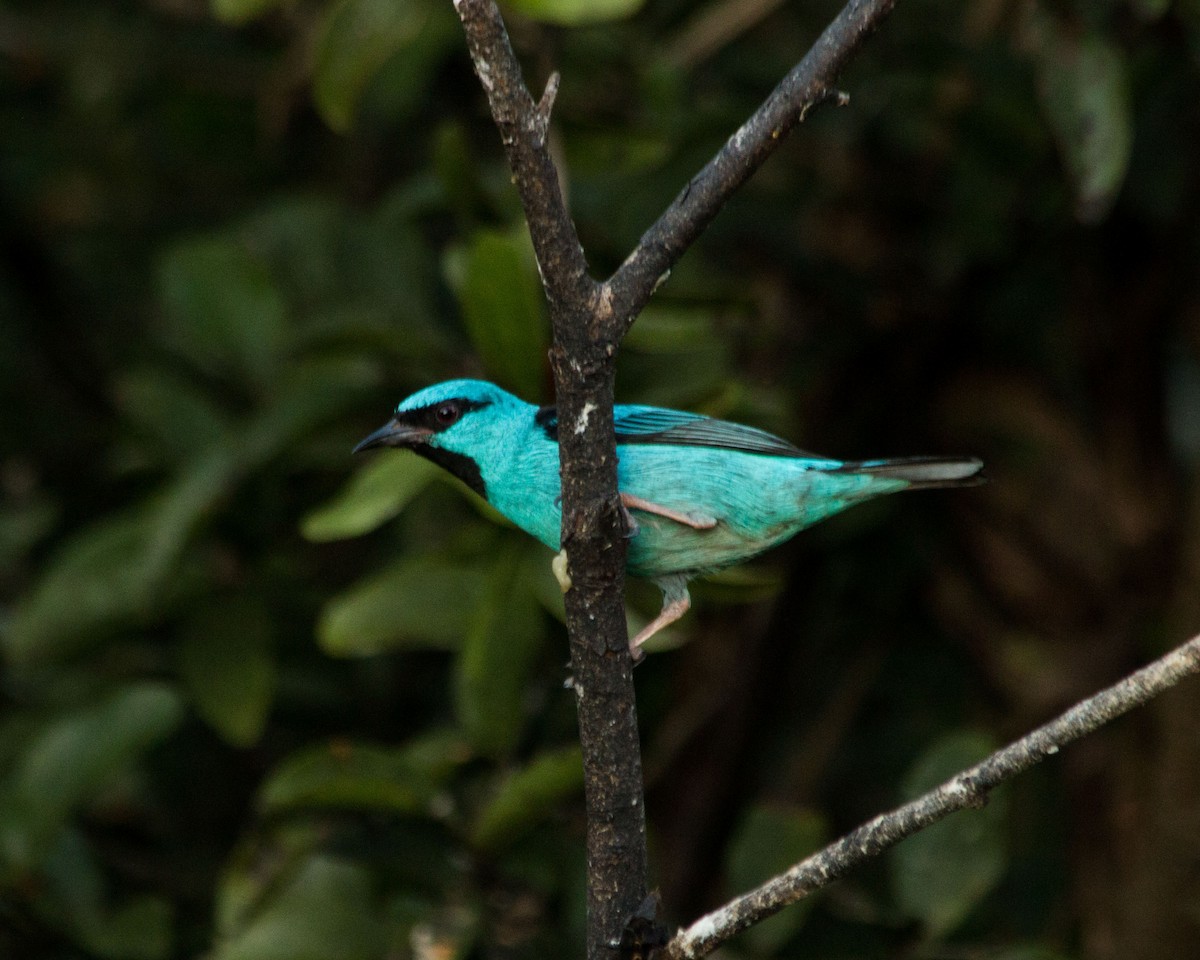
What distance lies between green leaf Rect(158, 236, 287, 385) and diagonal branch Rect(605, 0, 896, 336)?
2.59 metres

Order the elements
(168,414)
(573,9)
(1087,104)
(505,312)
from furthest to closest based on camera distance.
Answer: (168,414) < (1087,104) < (505,312) < (573,9)

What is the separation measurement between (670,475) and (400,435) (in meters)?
0.64

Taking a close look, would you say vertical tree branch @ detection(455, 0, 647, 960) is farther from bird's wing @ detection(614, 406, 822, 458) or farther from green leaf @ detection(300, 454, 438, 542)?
green leaf @ detection(300, 454, 438, 542)

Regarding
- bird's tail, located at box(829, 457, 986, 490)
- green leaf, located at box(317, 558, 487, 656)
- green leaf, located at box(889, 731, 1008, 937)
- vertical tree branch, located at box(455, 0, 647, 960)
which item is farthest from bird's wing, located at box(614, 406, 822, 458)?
green leaf, located at box(889, 731, 1008, 937)

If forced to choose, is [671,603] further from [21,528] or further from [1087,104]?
[21,528]

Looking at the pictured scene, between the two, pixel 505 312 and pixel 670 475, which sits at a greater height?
pixel 505 312

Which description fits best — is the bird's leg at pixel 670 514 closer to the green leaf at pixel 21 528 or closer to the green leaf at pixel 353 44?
the green leaf at pixel 353 44

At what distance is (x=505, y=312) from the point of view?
3.67 metres

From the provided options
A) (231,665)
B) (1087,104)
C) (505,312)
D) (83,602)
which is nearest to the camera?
(505,312)

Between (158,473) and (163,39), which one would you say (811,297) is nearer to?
(158,473)

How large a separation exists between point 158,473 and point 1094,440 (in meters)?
3.21

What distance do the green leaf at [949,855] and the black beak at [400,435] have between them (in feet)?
5.33

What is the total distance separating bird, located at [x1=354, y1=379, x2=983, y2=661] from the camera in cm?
319

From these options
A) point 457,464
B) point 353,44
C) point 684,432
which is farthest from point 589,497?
point 353,44
